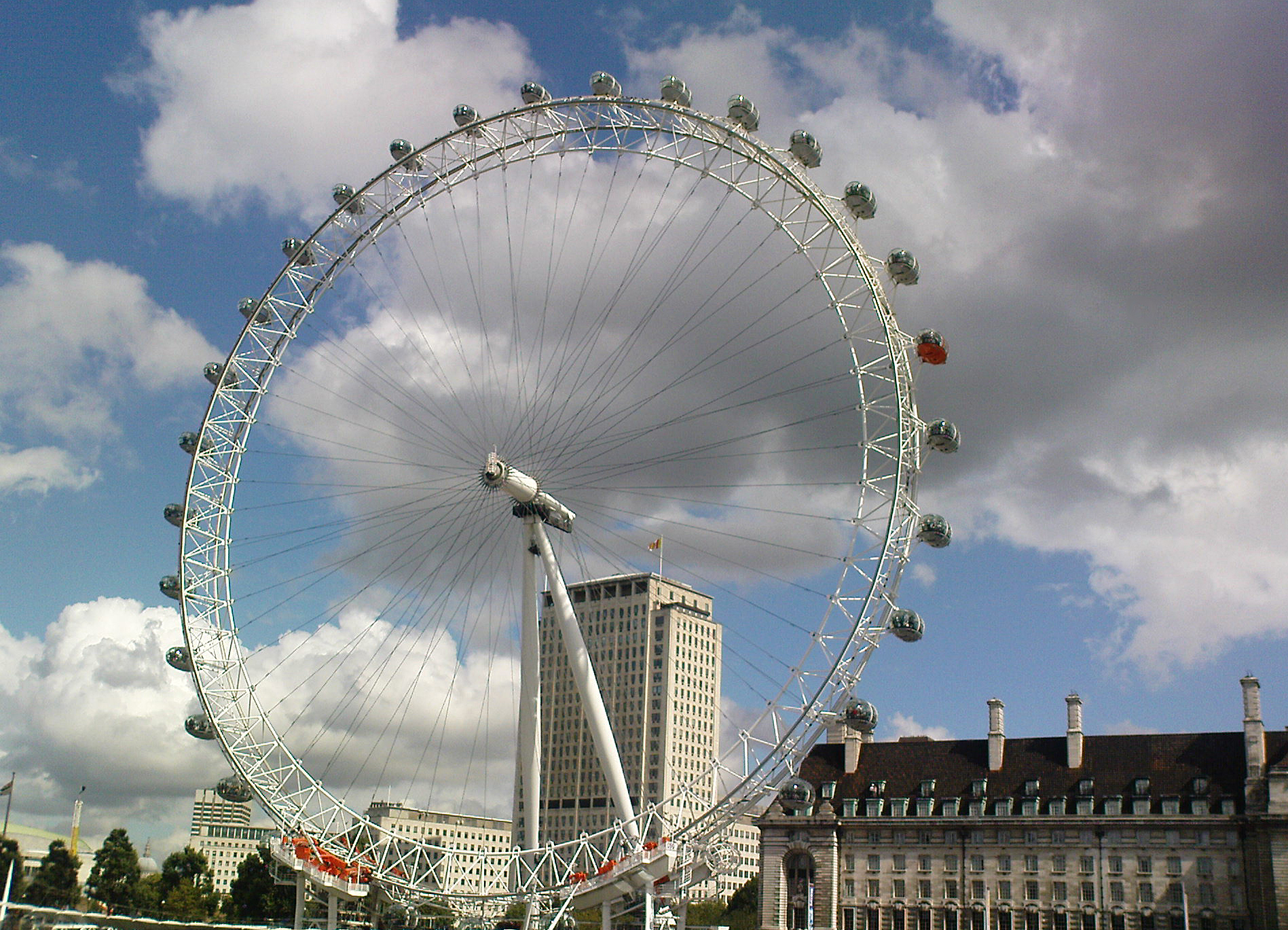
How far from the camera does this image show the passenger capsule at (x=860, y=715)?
5022 centimetres

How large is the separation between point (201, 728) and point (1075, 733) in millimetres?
64163

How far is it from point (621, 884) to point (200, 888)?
84475 mm

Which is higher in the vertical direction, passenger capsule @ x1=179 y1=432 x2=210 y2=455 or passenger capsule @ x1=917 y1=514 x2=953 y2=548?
passenger capsule @ x1=179 y1=432 x2=210 y2=455

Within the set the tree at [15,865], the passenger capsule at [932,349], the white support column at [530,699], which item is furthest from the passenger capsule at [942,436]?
the tree at [15,865]

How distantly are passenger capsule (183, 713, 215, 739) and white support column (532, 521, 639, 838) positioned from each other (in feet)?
70.3

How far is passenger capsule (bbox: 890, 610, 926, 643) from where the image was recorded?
51156 mm

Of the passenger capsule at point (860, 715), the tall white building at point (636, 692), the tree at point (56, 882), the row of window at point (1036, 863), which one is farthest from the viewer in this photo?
the tall white building at point (636, 692)

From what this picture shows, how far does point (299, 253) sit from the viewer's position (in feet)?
227

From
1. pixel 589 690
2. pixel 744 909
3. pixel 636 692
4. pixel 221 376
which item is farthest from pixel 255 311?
pixel 636 692

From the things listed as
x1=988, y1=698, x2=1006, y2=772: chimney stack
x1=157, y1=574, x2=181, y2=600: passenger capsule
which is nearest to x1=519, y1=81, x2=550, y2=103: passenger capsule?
x1=157, y1=574, x2=181, y2=600: passenger capsule

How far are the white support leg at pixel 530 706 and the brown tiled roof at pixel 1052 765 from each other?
4759 cm

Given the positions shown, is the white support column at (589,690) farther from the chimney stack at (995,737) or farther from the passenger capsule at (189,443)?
the chimney stack at (995,737)

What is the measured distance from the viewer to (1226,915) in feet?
268

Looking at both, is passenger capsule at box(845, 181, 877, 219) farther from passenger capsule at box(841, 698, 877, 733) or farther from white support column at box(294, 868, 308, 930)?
white support column at box(294, 868, 308, 930)
